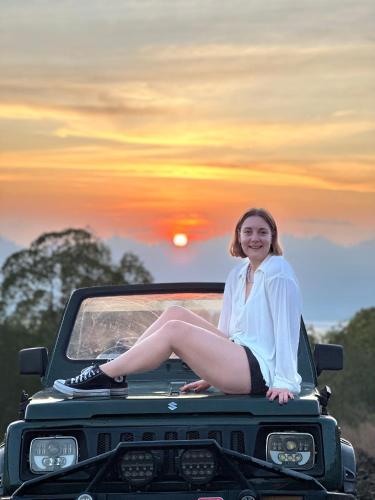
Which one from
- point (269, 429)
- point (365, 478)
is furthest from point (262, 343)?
point (365, 478)

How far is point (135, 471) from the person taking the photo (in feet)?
23.9

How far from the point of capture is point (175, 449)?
24.2ft

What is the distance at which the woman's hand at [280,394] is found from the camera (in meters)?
7.66

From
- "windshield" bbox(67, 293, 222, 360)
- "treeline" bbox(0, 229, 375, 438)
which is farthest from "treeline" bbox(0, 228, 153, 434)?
"windshield" bbox(67, 293, 222, 360)

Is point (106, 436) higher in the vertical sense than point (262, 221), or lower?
lower

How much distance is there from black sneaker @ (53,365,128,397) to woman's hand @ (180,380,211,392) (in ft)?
1.20

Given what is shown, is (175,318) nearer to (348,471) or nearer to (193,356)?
(193,356)

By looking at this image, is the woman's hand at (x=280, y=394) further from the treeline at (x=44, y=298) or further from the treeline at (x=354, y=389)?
the treeline at (x=44, y=298)

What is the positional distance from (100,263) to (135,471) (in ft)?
110

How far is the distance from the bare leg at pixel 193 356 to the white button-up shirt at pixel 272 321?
6.9 inches

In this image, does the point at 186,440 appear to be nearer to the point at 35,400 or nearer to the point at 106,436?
the point at 106,436

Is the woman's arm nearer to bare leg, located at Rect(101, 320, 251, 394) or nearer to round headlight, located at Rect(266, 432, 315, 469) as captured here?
bare leg, located at Rect(101, 320, 251, 394)

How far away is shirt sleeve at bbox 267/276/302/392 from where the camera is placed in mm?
7992

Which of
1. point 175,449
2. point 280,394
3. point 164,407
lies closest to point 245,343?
point 280,394
